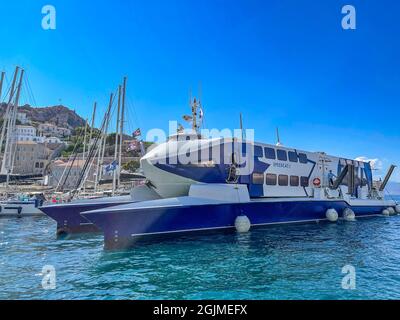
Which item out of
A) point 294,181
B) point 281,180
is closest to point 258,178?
point 281,180

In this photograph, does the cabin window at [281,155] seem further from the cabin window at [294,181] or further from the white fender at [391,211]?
the white fender at [391,211]

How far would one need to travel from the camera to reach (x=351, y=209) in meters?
24.3

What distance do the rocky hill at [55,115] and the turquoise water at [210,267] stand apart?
181m

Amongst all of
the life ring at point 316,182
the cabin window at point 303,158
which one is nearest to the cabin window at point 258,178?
the cabin window at point 303,158

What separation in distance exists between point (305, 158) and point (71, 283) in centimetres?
1894

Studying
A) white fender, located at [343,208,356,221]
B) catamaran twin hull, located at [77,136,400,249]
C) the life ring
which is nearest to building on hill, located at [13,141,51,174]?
catamaran twin hull, located at [77,136,400,249]

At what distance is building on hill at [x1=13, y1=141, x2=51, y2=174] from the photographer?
333 feet

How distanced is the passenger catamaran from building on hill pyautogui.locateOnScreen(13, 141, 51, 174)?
98265mm

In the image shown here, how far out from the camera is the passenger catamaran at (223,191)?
46.3 ft

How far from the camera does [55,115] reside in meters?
184

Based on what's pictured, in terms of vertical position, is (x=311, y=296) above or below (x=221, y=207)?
below

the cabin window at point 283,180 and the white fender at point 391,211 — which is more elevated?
the cabin window at point 283,180
